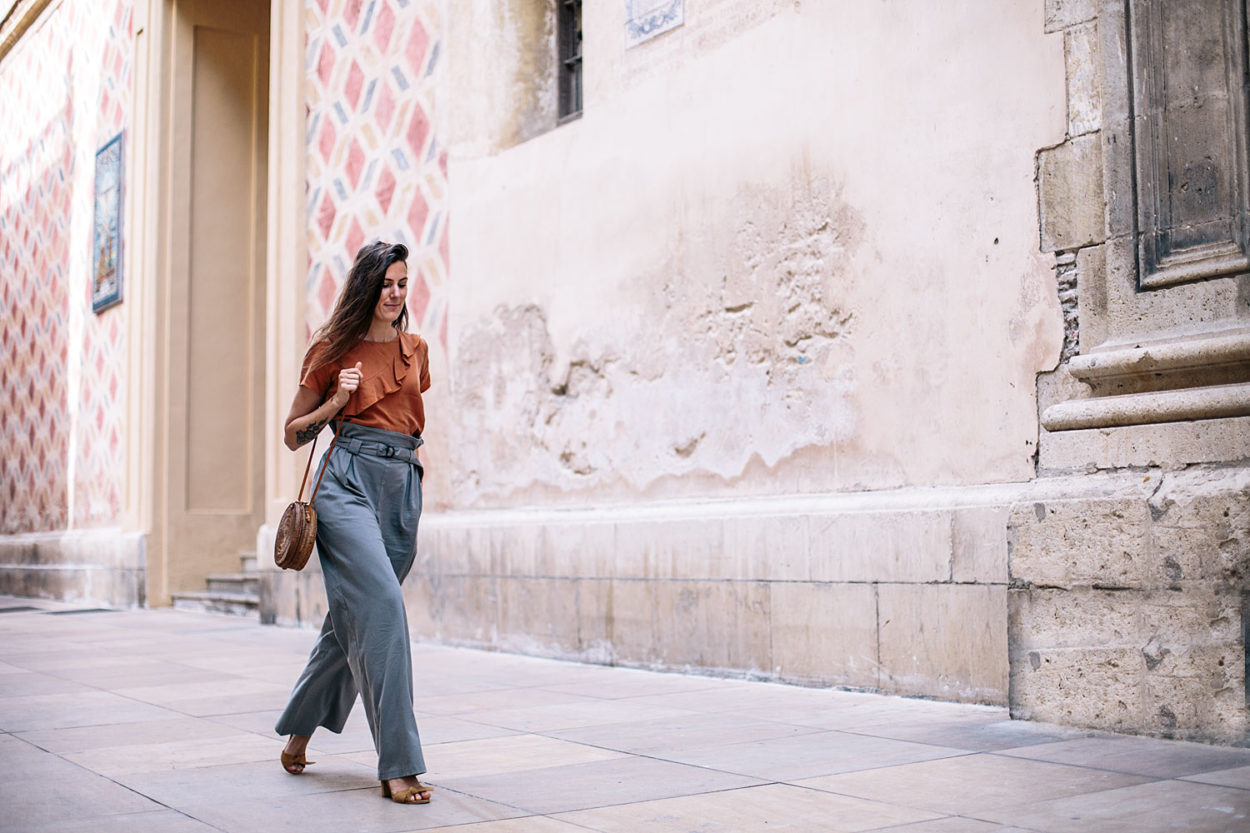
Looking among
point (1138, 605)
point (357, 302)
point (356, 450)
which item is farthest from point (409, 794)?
point (1138, 605)

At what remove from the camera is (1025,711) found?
15.8 ft

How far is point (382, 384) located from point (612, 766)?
145 centimetres

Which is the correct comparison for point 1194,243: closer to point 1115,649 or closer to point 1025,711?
point 1115,649

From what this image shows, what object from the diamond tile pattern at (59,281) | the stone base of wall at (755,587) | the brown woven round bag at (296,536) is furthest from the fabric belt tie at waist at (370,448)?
the diamond tile pattern at (59,281)

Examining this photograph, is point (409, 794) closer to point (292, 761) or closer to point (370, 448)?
point (292, 761)

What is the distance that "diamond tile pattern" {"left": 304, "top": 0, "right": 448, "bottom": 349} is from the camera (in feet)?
31.0

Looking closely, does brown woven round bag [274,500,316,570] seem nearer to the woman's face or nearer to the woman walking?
the woman walking

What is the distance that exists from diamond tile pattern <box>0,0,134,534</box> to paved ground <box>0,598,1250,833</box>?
356 inches

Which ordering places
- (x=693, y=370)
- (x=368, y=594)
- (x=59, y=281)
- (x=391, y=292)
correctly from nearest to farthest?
(x=368, y=594), (x=391, y=292), (x=693, y=370), (x=59, y=281)

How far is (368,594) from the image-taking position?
12.9 ft

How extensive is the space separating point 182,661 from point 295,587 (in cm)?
245

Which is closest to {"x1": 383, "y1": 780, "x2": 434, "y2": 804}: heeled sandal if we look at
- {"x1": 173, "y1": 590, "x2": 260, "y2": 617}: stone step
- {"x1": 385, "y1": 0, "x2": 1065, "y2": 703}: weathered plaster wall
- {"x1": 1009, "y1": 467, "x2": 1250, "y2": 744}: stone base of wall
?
{"x1": 1009, "y1": 467, "x2": 1250, "y2": 744}: stone base of wall

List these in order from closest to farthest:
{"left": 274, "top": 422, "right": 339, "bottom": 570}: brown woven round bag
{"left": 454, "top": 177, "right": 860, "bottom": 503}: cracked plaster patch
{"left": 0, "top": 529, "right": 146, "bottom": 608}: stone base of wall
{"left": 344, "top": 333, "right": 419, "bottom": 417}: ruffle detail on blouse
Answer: {"left": 274, "top": 422, "right": 339, "bottom": 570}: brown woven round bag → {"left": 344, "top": 333, "right": 419, "bottom": 417}: ruffle detail on blouse → {"left": 454, "top": 177, "right": 860, "bottom": 503}: cracked plaster patch → {"left": 0, "top": 529, "right": 146, "bottom": 608}: stone base of wall

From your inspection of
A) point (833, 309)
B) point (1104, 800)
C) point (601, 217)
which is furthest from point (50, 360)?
point (1104, 800)
